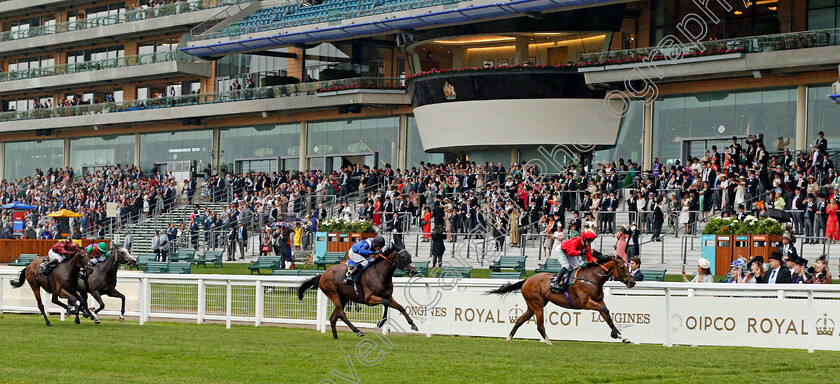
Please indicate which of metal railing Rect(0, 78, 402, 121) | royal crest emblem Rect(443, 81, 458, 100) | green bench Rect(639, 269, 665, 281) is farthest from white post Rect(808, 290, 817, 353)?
metal railing Rect(0, 78, 402, 121)

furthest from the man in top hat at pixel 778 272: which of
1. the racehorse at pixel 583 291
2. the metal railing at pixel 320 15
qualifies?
the metal railing at pixel 320 15

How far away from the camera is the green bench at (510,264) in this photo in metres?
25.0

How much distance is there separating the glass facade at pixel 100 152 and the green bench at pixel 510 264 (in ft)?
118

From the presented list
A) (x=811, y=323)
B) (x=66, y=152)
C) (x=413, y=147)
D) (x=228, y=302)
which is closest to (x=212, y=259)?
Answer: (x=413, y=147)

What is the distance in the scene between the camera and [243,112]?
49656mm

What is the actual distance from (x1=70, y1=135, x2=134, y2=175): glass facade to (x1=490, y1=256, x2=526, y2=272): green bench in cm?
3591

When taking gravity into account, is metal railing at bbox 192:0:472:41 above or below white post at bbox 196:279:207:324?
above

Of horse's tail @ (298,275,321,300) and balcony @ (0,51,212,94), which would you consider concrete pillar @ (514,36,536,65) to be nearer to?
balcony @ (0,51,212,94)

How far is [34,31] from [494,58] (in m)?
31.5

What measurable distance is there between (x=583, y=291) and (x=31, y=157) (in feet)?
178

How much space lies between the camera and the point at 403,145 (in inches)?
1807

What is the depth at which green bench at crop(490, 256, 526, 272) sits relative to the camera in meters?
25.0

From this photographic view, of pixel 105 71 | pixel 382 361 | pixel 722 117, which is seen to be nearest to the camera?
pixel 382 361

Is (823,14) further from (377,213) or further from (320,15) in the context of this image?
(320,15)
